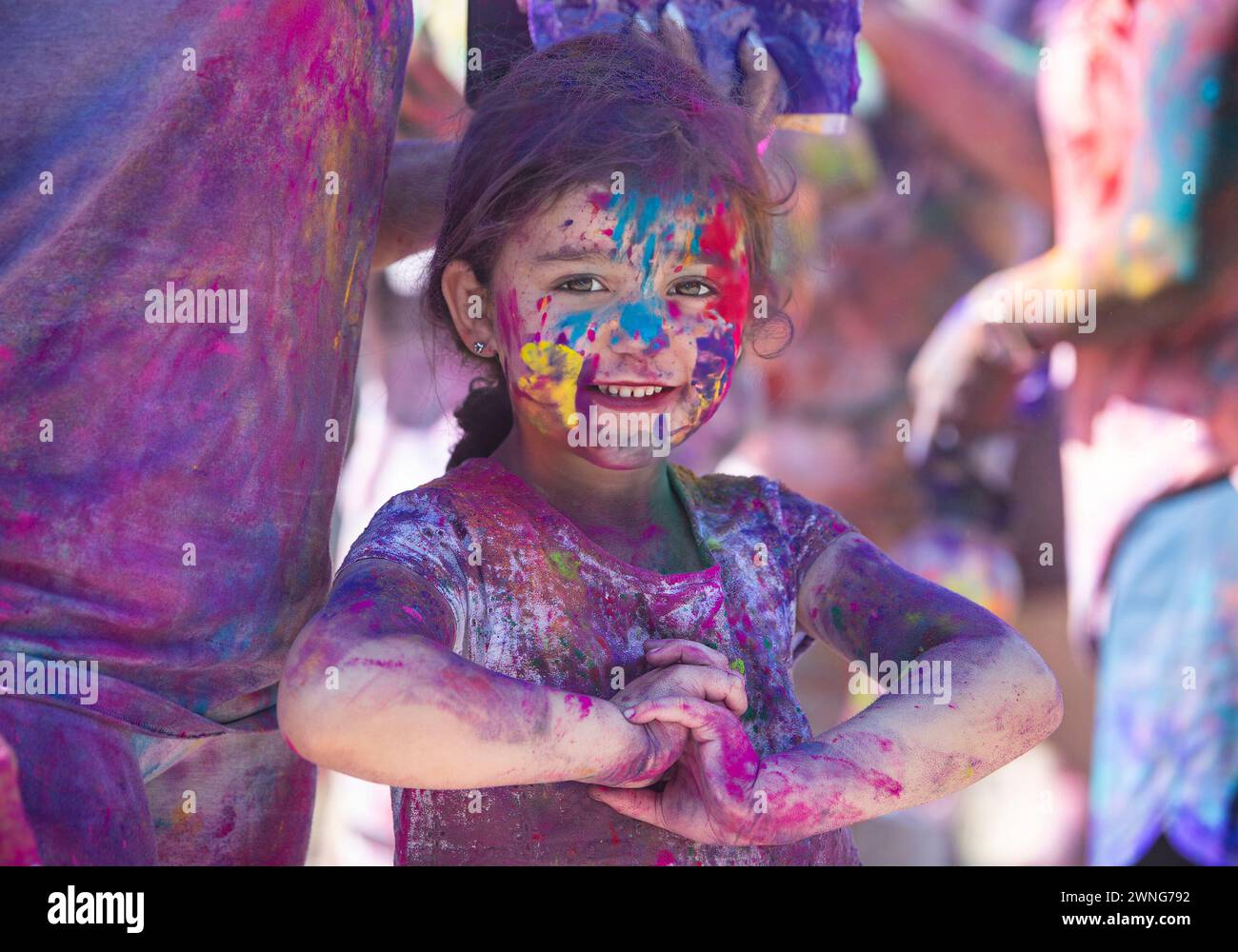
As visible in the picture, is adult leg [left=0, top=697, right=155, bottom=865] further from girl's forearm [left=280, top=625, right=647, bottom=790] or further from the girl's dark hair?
the girl's dark hair

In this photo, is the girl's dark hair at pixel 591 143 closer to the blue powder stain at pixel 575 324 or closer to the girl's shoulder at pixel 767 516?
the blue powder stain at pixel 575 324

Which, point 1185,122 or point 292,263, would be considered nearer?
point 292,263

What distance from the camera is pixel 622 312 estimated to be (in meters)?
1.65

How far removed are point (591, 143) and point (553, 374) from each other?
29cm

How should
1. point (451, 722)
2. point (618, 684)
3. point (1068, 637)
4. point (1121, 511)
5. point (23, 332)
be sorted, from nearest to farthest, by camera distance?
point (451, 722) → point (23, 332) → point (618, 684) → point (1121, 511) → point (1068, 637)

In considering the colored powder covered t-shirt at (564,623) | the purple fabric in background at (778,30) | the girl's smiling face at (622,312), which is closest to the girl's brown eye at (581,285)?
the girl's smiling face at (622,312)

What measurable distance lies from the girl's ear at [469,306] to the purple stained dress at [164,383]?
149 mm

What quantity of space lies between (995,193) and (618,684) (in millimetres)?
Answer: 4660

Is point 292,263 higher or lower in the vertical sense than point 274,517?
higher

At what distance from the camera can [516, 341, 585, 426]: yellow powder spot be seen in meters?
1.67

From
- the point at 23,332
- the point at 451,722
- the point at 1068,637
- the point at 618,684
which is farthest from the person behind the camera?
the point at 1068,637

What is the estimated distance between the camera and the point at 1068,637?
4.39m
